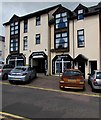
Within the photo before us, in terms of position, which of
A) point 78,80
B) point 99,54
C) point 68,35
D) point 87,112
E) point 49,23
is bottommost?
point 87,112

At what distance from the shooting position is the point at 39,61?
3028 centimetres

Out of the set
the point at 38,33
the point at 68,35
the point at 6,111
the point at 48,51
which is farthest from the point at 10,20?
the point at 6,111

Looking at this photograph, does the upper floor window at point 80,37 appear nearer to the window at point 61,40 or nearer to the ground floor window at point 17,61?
the window at point 61,40

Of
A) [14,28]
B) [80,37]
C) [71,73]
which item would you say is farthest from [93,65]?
[14,28]

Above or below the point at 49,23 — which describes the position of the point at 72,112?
below

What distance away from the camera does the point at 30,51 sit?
96.1 feet

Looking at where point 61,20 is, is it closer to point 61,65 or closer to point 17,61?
point 61,65

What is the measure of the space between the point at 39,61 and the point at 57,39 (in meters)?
5.47

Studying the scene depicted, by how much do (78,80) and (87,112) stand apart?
598cm

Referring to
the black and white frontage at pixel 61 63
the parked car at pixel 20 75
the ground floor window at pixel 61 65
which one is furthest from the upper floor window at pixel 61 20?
the parked car at pixel 20 75

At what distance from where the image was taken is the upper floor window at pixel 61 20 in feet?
84.4

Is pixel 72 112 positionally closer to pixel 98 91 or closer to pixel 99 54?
pixel 98 91

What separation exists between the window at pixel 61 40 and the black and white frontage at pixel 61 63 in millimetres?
1283

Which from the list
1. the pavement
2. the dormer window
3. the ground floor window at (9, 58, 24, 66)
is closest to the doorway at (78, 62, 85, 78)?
the pavement
